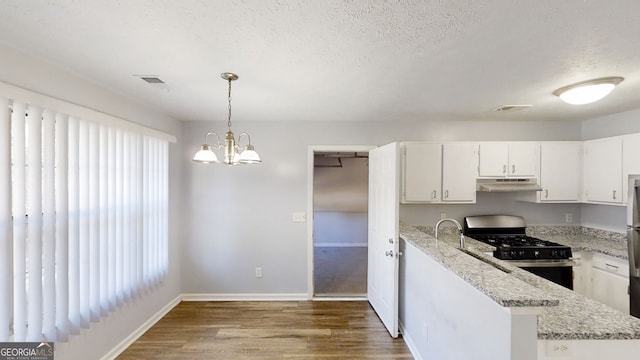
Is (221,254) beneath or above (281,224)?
beneath

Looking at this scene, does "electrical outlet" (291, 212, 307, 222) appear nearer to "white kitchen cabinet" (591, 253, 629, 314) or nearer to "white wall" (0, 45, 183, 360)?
"white wall" (0, 45, 183, 360)

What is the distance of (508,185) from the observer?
11.0 feet

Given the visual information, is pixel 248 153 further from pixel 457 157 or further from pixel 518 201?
pixel 518 201

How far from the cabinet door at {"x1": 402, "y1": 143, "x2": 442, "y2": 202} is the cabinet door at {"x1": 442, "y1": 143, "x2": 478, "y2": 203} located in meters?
0.09

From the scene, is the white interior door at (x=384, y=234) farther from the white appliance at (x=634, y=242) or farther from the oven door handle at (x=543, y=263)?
the white appliance at (x=634, y=242)

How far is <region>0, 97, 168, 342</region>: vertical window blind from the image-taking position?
167 centimetres

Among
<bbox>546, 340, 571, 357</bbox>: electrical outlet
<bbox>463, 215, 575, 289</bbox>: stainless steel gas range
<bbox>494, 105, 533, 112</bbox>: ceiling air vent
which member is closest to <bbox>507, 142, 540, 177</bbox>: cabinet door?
<bbox>494, 105, 533, 112</bbox>: ceiling air vent

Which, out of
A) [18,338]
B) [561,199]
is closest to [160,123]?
[18,338]

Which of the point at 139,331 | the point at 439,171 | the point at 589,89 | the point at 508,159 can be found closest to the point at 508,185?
the point at 508,159

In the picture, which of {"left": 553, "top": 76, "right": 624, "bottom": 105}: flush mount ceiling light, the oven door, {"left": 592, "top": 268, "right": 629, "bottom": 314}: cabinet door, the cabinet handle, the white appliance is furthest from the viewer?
the oven door

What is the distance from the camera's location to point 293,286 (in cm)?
377

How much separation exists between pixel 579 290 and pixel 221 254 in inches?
169

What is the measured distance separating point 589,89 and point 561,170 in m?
1.64

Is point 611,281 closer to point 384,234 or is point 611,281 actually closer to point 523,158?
point 523,158
